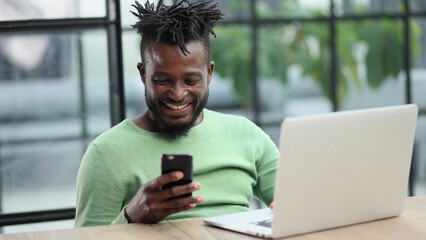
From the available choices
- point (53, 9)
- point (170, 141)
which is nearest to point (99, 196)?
point (170, 141)

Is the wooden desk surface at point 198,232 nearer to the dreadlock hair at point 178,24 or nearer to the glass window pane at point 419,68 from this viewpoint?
the dreadlock hair at point 178,24

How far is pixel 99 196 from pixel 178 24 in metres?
0.53

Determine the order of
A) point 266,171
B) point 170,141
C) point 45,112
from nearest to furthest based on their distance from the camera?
1. point 170,141
2. point 266,171
3. point 45,112

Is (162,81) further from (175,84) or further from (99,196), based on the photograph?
(99,196)

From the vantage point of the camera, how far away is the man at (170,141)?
2.25 meters

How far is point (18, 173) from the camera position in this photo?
3.18 m

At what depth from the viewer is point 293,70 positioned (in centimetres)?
550

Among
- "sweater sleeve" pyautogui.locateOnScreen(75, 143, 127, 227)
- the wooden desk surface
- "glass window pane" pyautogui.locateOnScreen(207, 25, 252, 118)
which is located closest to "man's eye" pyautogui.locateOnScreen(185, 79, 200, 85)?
"sweater sleeve" pyautogui.locateOnScreen(75, 143, 127, 227)

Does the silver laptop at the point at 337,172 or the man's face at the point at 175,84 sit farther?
the man's face at the point at 175,84

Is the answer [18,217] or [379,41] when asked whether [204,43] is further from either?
[379,41]

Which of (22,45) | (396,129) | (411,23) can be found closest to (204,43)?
(396,129)

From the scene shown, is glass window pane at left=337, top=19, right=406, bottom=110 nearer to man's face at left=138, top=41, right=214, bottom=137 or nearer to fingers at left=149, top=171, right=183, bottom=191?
man's face at left=138, top=41, right=214, bottom=137

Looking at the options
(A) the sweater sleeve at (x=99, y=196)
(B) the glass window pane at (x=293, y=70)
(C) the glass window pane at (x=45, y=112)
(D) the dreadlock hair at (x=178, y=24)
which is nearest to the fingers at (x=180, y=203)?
(A) the sweater sleeve at (x=99, y=196)

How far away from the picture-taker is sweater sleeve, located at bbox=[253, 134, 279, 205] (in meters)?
2.49
